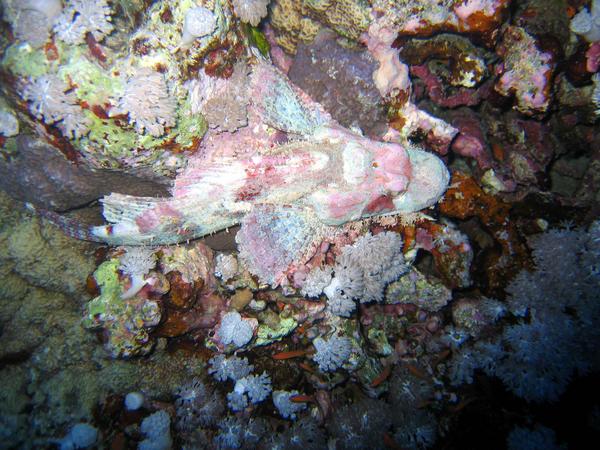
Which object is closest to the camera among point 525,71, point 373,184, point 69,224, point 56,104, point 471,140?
point 56,104

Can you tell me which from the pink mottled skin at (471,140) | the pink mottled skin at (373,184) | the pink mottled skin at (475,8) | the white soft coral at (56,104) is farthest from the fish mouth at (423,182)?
the white soft coral at (56,104)

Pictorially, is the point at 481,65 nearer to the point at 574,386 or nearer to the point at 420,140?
the point at 420,140

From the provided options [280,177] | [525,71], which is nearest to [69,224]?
[280,177]

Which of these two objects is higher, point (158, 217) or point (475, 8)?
point (475, 8)

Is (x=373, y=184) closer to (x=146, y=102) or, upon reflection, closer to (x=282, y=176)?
(x=282, y=176)

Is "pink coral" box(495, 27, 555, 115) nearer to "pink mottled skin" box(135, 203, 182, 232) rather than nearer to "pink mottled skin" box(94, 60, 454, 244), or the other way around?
"pink mottled skin" box(94, 60, 454, 244)

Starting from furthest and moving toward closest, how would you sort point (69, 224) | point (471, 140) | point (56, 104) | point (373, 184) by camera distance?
1. point (471, 140)
2. point (69, 224)
3. point (373, 184)
4. point (56, 104)

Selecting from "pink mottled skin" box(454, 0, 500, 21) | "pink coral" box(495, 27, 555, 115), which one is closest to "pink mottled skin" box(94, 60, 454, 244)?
"pink coral" box(495, 27, 555, 115)
